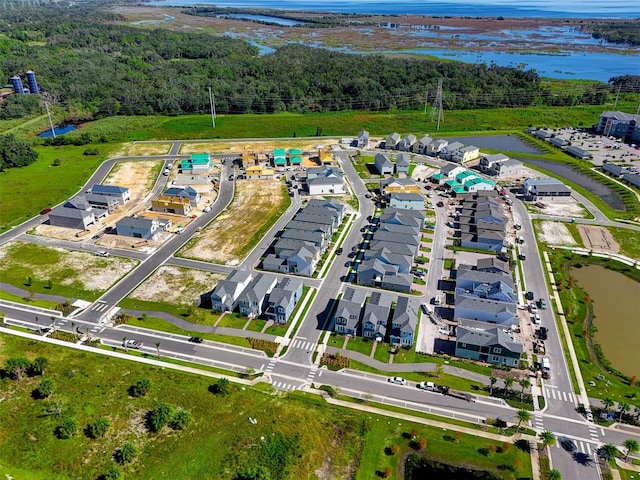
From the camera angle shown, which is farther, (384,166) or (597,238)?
(384,166)

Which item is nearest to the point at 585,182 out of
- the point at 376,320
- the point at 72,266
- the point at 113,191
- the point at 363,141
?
the point at 363,141

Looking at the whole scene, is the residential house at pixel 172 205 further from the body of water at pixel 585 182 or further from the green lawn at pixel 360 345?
the body of water at pixel 585 182

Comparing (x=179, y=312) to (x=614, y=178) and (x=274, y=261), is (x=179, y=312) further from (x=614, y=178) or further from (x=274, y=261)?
(x=614, y=178)

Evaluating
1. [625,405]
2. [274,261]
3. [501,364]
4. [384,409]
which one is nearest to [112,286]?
[274,261]

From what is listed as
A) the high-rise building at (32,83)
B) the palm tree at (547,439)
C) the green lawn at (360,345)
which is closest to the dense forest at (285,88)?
the high-rise building at (32,83)

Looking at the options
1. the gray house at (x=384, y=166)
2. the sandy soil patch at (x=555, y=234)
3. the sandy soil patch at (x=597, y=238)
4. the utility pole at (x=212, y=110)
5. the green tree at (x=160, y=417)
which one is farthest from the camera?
the utility pole at (x=212, y=110)

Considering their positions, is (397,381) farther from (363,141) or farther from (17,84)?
(17,84)
